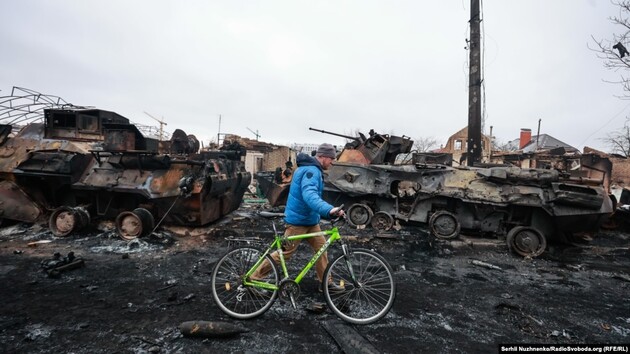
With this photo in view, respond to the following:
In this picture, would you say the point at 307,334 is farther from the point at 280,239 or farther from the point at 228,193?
the point at 228,193

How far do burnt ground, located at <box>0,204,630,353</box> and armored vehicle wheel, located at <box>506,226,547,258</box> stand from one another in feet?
0.93

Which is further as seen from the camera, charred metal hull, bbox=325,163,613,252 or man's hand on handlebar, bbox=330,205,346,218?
charred metal hull, bbox=325,163,613,252

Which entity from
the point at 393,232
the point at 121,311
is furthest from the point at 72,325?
the point at 393,232

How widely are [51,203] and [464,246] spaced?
10.1m

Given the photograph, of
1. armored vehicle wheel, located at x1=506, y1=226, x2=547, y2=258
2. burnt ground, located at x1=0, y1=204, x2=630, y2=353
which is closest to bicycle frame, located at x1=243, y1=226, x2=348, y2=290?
burnt ground, located at x1=0, y1=204, x2=630, y2=353

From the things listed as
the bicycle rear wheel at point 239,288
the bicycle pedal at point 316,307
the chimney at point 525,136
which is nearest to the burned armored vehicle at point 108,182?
the bicycle rear wheel at point 239,288

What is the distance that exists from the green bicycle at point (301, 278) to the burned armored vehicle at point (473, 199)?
15.4ft

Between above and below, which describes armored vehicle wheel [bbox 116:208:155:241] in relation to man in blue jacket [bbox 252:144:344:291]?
below

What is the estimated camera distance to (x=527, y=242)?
21.6 feet

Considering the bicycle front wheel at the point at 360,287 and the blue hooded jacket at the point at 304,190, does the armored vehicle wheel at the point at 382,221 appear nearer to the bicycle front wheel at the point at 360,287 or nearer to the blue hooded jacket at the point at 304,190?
the bicycle front wheel at the point at 360,287

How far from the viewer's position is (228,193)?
8875mm

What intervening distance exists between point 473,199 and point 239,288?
602 cm

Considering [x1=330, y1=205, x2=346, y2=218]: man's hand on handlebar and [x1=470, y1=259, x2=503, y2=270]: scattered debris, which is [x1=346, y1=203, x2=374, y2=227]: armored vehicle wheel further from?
[x1=330, y1=205, x2=346, y2=218]: man's hand on handlebar

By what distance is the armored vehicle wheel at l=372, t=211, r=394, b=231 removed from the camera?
8.44 metres
